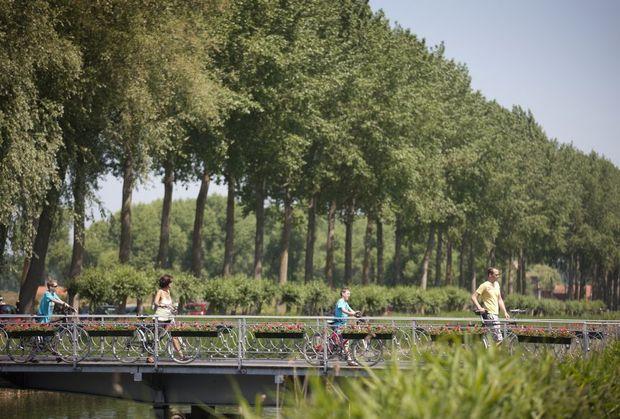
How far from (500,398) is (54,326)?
18.3 meters

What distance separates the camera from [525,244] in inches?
3698

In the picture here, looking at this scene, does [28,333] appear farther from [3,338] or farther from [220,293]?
[220,293]

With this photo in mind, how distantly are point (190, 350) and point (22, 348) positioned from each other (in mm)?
3870

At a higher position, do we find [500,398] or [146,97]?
[146,97]

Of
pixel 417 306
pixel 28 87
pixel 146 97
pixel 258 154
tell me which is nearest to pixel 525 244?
pixel 417 306

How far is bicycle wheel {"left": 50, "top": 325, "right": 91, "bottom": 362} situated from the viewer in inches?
1046

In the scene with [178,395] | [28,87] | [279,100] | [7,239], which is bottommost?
[178,395]

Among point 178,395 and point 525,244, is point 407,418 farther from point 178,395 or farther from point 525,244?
point 525,244

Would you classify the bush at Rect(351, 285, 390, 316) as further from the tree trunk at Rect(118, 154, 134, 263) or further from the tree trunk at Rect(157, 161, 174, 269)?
the tree trunk at Rect(118, 154, 134, 263)

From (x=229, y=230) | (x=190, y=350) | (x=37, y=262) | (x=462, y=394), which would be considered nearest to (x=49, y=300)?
(x=190, y=350)

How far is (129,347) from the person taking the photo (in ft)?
87.4

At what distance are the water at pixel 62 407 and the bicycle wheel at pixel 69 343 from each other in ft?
15.4

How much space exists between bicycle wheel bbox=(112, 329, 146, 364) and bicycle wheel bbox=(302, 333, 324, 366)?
3.68 metres

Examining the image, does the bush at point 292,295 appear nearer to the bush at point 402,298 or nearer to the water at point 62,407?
the bush at point 402,298
